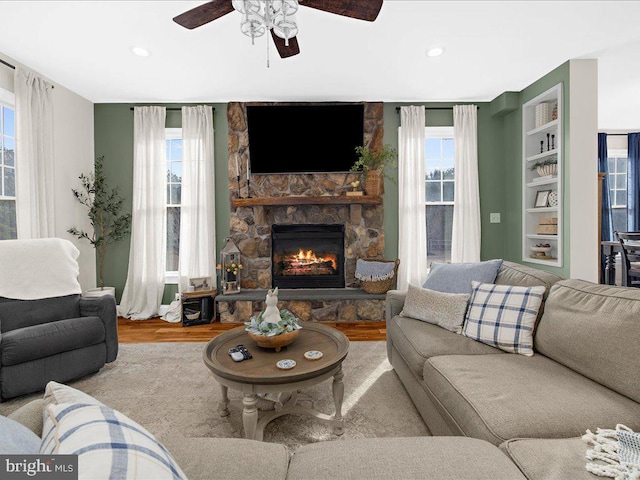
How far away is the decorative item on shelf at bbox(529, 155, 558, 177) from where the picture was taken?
373 centimetres

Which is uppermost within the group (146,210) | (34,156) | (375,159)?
(375,159)

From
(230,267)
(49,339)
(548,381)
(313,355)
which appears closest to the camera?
(548,381)

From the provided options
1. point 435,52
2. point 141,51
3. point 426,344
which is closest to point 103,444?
point 426,344

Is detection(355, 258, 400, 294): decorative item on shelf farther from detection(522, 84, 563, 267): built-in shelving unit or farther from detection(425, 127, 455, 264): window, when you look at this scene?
detection(522, 84, 563, 267): built-in shelving unit

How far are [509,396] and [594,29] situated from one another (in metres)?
3.16

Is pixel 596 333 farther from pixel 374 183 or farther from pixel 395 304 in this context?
pixel 374 183

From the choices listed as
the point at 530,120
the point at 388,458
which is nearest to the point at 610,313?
the point at 388,458

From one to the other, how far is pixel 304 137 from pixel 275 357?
10.4 ft

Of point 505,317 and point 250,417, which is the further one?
point 505,317

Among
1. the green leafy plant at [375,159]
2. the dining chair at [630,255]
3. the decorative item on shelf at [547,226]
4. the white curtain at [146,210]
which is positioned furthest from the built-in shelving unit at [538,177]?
the white curtain at [146,210]

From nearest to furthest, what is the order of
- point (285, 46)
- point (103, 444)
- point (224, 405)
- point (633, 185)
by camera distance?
point (103, 444)
point (224, 405)
point (285, 46)
point (633, 185)

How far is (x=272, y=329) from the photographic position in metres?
2.04

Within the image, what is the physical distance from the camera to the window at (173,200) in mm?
4672

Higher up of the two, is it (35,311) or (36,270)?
(36,270)
